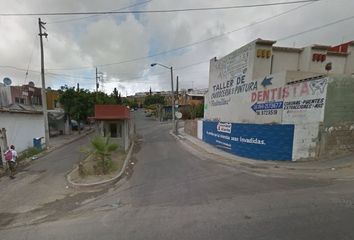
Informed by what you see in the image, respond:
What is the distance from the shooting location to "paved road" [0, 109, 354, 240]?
17.9 feet

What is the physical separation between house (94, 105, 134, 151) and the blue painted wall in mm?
7403

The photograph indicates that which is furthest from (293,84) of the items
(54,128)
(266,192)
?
(54,128)

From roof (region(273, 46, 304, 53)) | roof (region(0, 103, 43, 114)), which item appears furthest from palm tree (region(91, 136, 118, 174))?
roof (region(273, 46, 304, 53))

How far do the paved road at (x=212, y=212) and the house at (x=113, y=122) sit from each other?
871cm

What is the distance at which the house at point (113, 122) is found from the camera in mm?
18422

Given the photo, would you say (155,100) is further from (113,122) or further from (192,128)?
(113,122)

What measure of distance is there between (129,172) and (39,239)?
718 cm

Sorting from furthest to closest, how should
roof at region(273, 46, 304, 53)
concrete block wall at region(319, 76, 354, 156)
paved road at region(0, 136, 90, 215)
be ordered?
roof at region(273, 46, 304, 53)
concrete block wall at region(319, 76, 354, 156)
paved road at region(0, 136, 90, 215)

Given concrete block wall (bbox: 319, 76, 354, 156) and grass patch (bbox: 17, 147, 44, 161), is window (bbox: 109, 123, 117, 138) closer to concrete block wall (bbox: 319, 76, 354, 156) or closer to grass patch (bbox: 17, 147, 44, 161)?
grass patch (bbox: 17, 147, 44, 161)

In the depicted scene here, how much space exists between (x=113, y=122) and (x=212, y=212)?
45.5ft

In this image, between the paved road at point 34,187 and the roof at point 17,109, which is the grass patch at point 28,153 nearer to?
the paved road at point 34,187

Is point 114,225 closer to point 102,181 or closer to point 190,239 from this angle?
point 190,239

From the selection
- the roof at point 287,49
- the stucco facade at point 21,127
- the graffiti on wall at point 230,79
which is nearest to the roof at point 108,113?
the stucco facade at point 21,127

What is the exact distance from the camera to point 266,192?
26.6 ft
